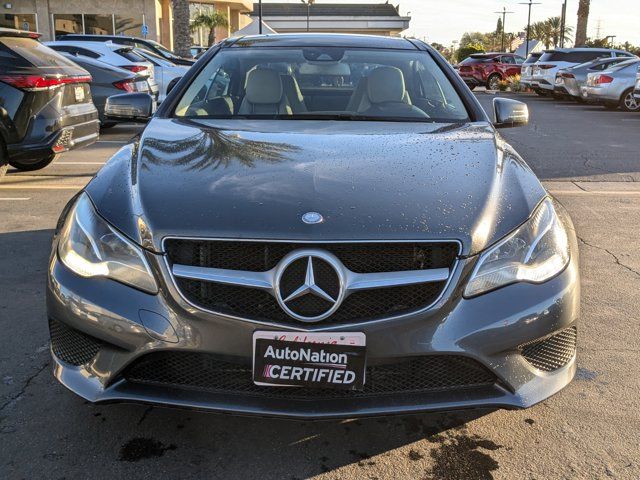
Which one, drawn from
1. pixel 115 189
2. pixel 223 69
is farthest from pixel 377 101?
pixel 115 189

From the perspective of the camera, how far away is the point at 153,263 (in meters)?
2.21

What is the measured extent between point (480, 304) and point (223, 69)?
243cm

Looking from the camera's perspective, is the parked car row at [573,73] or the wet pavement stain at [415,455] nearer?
the wet pavement stain at [415,455]

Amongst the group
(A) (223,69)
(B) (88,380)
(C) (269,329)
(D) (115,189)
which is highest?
(A) (223,69)

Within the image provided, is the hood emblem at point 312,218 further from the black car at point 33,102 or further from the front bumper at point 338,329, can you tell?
the black car at point 33,102

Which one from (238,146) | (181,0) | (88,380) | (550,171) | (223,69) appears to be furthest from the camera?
(181,0)

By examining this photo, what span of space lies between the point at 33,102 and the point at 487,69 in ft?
91.6

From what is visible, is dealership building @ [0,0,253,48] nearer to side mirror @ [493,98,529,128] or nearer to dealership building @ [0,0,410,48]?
dealership building @ [0,0,410,48]

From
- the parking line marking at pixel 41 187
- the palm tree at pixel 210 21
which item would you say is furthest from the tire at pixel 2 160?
the palm tree at pixel 210 21

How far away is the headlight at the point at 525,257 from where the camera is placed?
7.29 feet

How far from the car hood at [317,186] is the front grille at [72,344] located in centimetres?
39

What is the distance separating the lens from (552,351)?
93.7 inches

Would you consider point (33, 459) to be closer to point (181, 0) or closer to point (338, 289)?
point (338, 289)

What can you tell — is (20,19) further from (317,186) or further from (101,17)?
(317,186)
